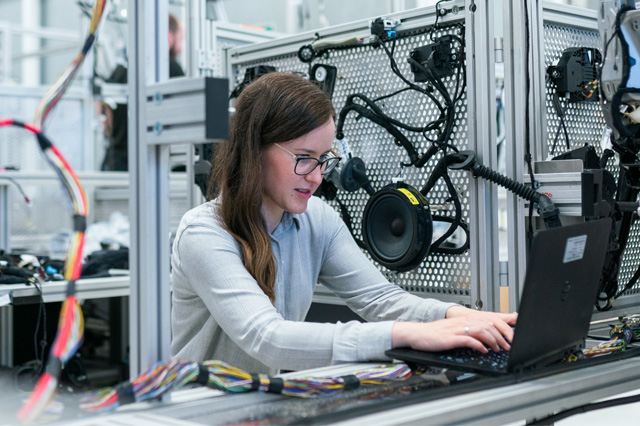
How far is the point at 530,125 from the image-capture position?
1.46 m

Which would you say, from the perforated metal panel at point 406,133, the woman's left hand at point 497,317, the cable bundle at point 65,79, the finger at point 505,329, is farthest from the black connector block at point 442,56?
the cable bundle at point 65,79

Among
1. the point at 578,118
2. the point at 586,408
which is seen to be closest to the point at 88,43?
the point at 586,408

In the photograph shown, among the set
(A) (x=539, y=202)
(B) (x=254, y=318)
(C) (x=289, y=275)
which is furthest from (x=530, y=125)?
(B) (x=254, y=318)

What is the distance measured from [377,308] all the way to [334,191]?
17.2 inches

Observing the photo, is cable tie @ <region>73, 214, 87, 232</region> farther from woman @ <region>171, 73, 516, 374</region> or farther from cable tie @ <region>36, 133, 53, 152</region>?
woman @ <region>171, 73, 516, 374</region>

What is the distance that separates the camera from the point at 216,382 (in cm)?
87

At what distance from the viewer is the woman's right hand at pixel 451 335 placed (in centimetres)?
104

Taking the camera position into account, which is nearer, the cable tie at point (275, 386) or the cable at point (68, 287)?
the cable at point (68, 287)

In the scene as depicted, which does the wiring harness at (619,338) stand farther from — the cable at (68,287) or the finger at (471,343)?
the cable at (68,287)

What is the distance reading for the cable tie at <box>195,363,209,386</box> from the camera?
2.78ft

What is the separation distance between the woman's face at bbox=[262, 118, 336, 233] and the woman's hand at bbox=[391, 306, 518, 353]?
0.39 meters

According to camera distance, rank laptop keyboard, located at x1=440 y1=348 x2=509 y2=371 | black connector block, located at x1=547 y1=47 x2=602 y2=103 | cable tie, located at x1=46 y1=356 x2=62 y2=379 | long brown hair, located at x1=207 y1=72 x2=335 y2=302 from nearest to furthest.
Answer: cable tie, located at x1=46 y1=356 x2=62 y2=379
laptop keyboard, located at x1=440 y1=348 x2=509 y2=371
long brown hair, located at x1=207 y1=72 x2=335 y2=302
black connector block, located at x1=547 y1=47 x2=602 y2=103

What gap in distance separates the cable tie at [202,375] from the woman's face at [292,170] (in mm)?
567

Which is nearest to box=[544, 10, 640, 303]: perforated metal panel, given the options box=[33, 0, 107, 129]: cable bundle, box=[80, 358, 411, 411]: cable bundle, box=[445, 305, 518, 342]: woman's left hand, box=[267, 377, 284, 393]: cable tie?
box=[445, 305, 518, 342]: woman's left hand
